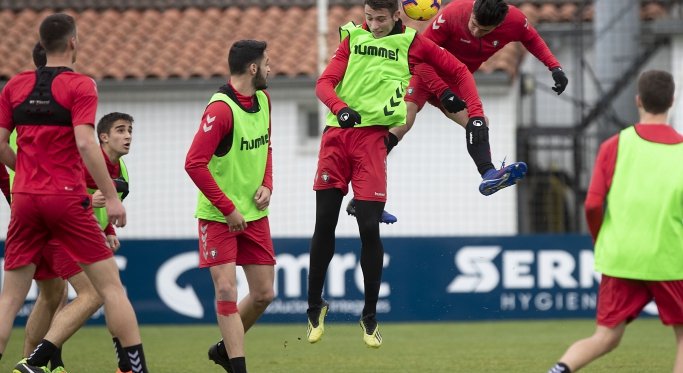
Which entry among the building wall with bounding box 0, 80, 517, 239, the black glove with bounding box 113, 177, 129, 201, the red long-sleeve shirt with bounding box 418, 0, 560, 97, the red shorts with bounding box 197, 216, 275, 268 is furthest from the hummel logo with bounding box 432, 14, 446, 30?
the building wall with bounding box 0, 80, 517, 239

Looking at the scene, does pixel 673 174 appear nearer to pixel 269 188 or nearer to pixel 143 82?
pixel 269 188

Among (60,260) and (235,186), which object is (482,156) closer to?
(235,186)

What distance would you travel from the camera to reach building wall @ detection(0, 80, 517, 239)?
14.9 meters

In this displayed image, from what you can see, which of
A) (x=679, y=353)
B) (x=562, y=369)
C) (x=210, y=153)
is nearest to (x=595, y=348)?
(x=562, y=369)

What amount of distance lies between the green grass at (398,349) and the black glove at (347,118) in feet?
8.24

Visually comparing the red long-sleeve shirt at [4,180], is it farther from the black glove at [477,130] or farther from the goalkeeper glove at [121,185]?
the black glove at [477,130]

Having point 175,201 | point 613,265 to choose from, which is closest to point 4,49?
point 175,201

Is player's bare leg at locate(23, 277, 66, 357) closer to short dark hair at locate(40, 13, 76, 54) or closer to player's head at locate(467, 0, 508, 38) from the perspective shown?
short dark hair at locate(40, 13, 76, 54)

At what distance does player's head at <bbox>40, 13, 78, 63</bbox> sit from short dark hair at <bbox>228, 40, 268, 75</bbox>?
48.7 inches

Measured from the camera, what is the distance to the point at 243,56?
691 cm

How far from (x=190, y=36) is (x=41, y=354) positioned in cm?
1140

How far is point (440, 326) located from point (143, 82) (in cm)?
690

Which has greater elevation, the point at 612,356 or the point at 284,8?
the point at 284,8

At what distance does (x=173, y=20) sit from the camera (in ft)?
59.5
